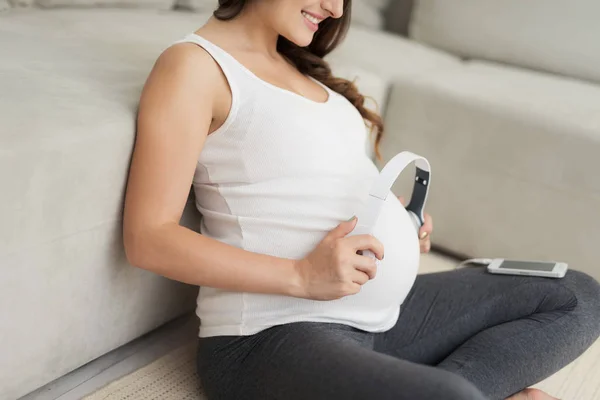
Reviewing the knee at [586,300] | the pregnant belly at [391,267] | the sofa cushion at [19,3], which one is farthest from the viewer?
the sofa cushion at [19,3]

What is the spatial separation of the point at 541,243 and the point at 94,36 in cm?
106

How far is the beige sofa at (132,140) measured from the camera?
0.98m

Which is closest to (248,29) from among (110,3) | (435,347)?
(435,347)

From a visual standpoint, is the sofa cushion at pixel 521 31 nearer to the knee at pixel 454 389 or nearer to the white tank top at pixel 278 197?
the white tank top at pixel 278 197

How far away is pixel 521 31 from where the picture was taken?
217 cm

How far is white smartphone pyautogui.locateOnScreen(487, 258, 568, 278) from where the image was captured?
127 cm

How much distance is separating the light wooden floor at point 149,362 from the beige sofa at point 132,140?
2.2 inches

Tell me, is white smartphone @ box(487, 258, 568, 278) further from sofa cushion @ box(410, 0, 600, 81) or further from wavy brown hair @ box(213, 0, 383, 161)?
sofa cushion @ box(410, 0, 600, 81)

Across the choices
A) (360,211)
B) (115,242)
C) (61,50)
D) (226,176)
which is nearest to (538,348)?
(360,211)

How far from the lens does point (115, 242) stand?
3.59 ft

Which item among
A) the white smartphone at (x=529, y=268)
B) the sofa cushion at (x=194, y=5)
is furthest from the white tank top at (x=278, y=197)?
the sofa cushion at (x=194, y=5)

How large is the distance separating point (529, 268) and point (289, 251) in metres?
0.47

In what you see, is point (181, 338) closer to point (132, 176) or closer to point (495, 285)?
point (132, 176)

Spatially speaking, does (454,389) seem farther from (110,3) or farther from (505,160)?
(110,3)
